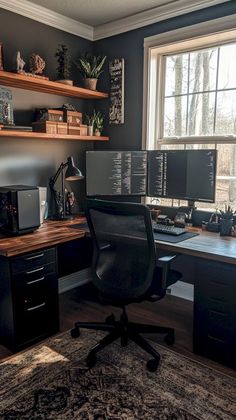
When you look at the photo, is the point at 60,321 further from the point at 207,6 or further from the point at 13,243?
the point at 207,6

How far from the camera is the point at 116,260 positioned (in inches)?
82.0

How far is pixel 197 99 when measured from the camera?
282 cm

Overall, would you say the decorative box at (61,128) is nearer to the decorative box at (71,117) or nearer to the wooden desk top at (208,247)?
the decorative box at (71,117)

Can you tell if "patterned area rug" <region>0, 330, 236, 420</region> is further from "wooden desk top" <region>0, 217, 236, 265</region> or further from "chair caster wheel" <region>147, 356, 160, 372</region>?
"wooden desk top" <region>0, 217, 236, 265</region>

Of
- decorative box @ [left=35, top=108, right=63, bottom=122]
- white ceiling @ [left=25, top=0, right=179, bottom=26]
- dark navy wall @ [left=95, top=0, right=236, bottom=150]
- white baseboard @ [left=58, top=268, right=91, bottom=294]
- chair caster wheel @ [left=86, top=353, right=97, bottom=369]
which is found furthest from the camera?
white baseboard @ [left=58, top=268, right=91, bottom=294]

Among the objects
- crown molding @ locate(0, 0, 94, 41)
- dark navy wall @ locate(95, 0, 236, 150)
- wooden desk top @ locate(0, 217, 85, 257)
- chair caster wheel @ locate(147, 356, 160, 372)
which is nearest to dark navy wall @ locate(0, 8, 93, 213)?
crown molding @ locate(0, 0, 94, 41)

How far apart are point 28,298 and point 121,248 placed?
2.38ft

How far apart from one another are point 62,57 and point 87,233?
1531mm

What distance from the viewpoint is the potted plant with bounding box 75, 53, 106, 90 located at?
121 inches

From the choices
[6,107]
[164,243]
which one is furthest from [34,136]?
[164,243]

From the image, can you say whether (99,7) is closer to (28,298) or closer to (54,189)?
(54,189)

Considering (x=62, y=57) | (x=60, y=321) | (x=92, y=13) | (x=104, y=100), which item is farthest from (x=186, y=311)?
(x=92, y=13)

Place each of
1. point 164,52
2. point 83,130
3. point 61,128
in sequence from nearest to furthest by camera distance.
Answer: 1. point 61,128
2. point 164,52
3. point 83,130

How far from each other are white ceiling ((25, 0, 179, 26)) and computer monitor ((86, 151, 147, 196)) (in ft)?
3.79
